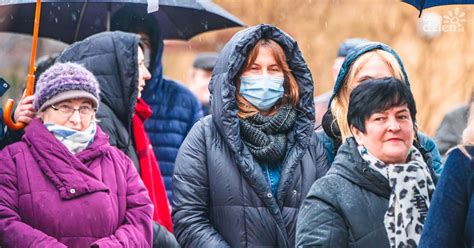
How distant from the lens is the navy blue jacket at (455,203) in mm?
5719

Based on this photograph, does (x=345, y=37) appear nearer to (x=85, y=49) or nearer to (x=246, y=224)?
(x=85, y=49)

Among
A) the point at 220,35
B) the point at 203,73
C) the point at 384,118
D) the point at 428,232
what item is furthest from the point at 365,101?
the point at 220,35

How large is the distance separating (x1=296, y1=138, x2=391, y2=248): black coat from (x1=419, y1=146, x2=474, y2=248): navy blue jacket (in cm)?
57

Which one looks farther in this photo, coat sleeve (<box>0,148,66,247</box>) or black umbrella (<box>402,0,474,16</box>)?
black umbrella (<box>402,0,474,16</box>)

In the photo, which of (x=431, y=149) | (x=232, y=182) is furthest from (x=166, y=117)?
(x=431, y=149)

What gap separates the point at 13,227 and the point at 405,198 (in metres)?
2.24

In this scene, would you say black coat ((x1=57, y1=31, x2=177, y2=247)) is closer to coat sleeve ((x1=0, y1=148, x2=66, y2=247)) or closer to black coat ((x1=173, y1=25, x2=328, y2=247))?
black coat ((x1=173, y1=25, x2=328, y2=247))

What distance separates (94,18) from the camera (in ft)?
35.4

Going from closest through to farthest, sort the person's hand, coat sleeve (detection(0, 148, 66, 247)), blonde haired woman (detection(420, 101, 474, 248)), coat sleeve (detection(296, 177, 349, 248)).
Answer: blonde haired woman (detection(420, 101, 474, 248)), coat sleeve (detection(296, 177, 349, 248)), coat sleeve (detection(0, 148, 66, 247)), the person's hand

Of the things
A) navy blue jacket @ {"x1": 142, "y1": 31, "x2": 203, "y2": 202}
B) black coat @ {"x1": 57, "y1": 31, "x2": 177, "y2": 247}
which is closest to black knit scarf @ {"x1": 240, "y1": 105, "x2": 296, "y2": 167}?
black coat @ {"x1": 57, "y1": 31, "x2": 177, "y2": 247}

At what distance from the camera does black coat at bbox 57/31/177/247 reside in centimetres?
868

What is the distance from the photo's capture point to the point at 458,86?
17531mm

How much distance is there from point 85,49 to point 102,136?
3.46 feet

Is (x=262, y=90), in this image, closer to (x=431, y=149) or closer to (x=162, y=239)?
(x=431, y=149)
